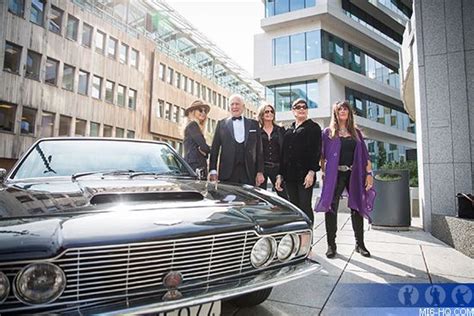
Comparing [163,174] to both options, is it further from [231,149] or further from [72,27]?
[72,27]

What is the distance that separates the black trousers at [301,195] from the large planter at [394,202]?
264 centimetres

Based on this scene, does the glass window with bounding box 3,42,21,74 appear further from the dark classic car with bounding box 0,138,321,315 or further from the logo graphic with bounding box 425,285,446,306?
the logo graphic with bounding box 425,285,446,306

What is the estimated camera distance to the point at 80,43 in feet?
70.9

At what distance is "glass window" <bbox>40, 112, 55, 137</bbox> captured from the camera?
63.2 ft

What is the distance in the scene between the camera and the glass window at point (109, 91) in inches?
931

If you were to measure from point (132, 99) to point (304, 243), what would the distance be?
26.3 metres

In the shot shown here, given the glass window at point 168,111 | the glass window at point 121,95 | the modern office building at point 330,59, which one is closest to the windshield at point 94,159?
the modern office building at point 330,59

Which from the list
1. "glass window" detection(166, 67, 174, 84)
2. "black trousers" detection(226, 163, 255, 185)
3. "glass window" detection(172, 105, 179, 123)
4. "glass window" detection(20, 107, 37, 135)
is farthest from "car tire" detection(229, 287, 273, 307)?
"glass window" detection(166, 67, 174, 84)

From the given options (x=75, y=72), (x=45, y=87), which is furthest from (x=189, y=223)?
(x=75, y=72)

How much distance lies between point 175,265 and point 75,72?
75.9 ft

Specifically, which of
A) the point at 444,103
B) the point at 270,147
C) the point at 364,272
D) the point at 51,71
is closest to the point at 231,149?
the point at 270,147

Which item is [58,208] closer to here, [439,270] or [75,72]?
[439,270]

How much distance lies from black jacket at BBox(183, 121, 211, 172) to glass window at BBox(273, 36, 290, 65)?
20.1 m

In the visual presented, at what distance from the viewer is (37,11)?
63.3 feet
